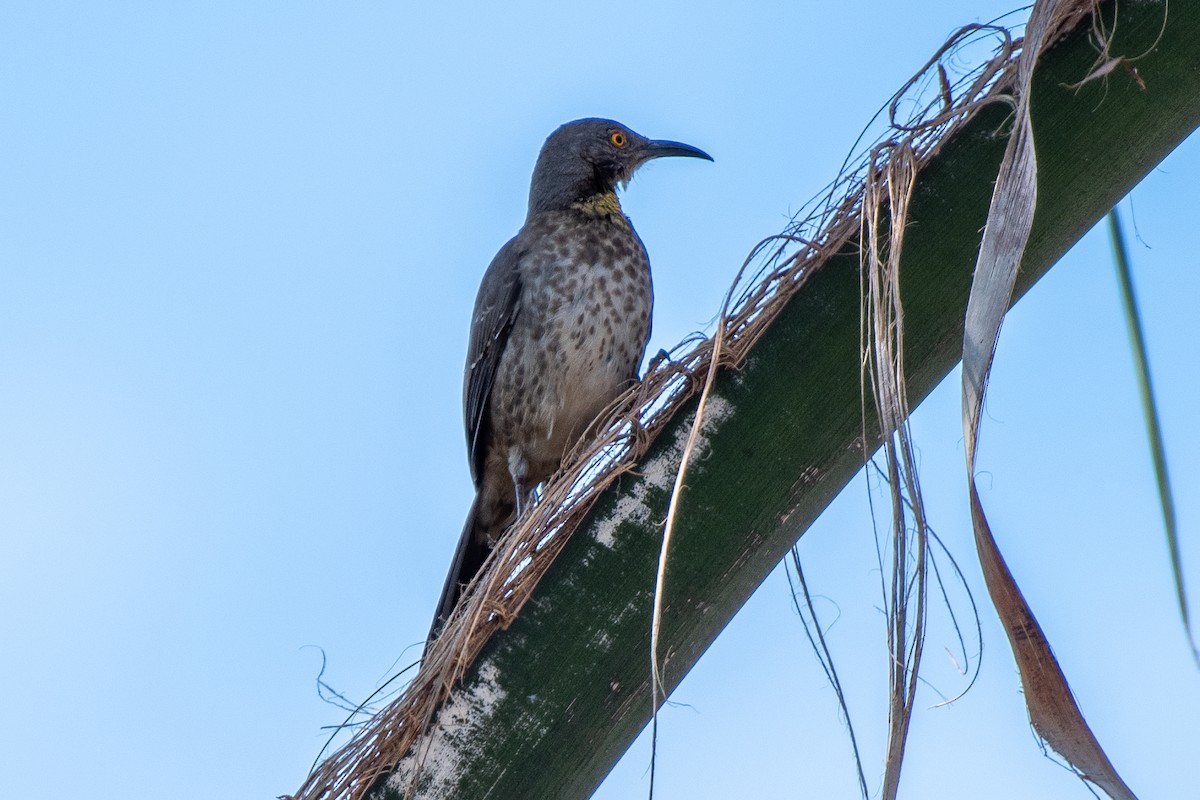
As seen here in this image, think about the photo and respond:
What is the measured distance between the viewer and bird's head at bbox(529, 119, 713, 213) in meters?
Answer: 4.46

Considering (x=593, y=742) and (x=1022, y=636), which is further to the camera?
(x=593, y=742)

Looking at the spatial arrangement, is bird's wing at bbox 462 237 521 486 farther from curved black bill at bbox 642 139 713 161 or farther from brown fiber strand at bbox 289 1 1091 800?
brown fiber strand at bbox 289 1 1091 800

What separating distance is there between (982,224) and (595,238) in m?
2.38

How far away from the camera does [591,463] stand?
80.8 inches

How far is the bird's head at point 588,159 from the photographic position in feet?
14.6

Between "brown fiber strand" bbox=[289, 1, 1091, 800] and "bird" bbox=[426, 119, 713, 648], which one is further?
"bird" bbox=[426, 119, 713, 648]

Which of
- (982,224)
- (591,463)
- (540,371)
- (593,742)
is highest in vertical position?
(540,371)

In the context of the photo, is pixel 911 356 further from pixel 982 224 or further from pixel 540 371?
pixel 540 371

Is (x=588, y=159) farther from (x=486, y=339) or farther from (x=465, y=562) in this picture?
(x=465, y=562)

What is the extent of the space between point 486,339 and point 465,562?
2.45 ft

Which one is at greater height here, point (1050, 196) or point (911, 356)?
point (1050, 196)

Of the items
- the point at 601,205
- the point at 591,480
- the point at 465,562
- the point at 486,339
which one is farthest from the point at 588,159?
the point at 591,480

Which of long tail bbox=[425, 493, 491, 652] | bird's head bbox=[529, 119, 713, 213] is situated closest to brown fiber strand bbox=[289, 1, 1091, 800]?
long tail bbox=[425, 493, 491, 652]

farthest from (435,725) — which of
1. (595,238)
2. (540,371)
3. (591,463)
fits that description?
(595,238)
